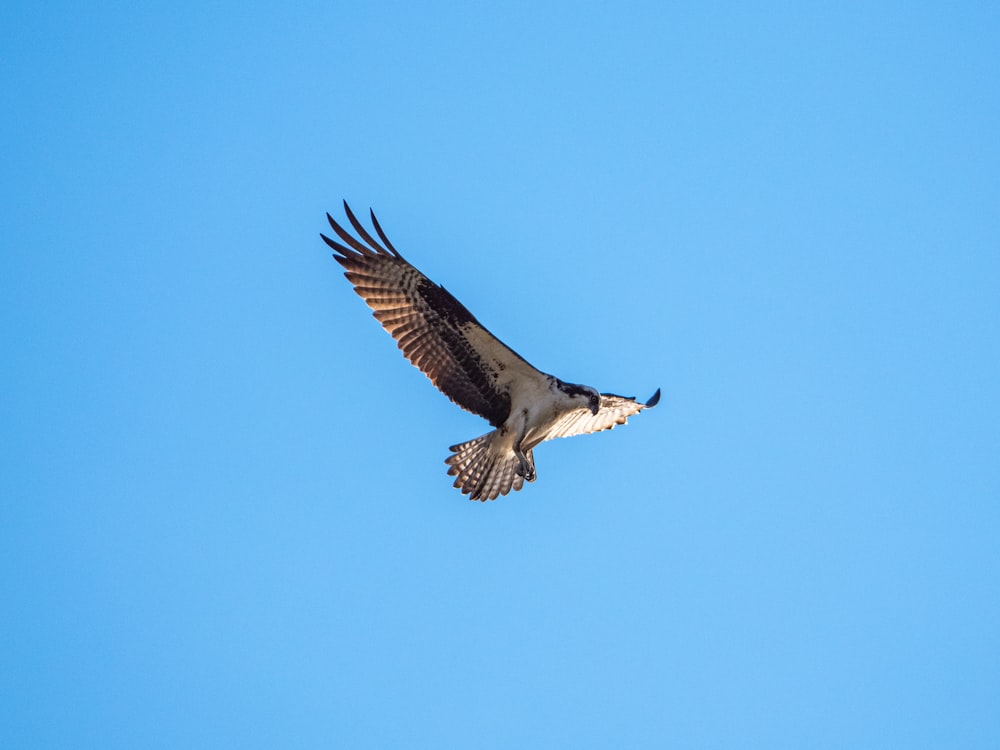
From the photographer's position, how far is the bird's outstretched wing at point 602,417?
13.5 metres

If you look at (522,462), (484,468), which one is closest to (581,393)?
(522,462)

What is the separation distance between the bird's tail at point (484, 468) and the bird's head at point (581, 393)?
0.83 m

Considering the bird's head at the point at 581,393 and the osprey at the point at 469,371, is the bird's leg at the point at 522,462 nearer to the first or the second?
the osprey at the point at 469,371

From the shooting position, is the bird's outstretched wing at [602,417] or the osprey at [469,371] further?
the bird's outstretched wing at [602,417]

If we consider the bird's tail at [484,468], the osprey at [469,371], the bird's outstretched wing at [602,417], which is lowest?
the bird's tail at [484,468]

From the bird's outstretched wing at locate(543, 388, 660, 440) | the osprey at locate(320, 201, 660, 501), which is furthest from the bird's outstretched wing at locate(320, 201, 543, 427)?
the bird's outstretched wing at locate(543, 388, 660, 440)

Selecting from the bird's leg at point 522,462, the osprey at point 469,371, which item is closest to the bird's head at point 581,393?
the osprey at point 469,371

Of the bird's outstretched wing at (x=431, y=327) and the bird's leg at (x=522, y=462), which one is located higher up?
the bird's outstretched wing at (x=431, y=327)

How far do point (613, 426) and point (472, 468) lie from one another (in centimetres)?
211

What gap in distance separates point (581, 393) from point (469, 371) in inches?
44.4

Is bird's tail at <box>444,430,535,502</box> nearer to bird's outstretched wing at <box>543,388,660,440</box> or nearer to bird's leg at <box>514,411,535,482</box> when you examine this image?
bird's leg at <box>514,411,535,482</box>

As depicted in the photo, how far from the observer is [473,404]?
43.0 feet

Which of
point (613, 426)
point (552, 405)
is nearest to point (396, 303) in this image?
point (552, 405)

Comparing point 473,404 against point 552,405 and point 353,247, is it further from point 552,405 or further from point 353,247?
point 353,247
